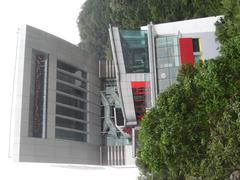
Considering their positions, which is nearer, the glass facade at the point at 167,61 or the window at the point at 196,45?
the glass facade at the point at 167,61

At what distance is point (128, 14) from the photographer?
42688 millimetres

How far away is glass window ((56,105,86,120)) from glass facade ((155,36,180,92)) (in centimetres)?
1054

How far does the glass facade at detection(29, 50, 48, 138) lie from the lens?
107 ft

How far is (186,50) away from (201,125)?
15981 millimetres

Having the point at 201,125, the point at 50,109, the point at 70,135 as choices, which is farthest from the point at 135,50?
the point at 201,125

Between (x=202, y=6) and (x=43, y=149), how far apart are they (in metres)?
20.2

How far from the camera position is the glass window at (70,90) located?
36.8 meters

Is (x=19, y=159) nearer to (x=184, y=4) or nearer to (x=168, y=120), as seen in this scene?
(x=168, y=120)

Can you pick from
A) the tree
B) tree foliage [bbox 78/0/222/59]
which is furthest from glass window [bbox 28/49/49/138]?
the tree

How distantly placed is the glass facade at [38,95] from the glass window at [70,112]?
8.30 feet

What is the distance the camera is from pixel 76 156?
36250 mm

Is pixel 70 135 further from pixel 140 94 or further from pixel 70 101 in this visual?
pixel 140 94

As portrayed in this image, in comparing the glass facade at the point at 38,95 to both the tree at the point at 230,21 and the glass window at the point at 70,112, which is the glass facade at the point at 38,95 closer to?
the glass window at the point at 70,112

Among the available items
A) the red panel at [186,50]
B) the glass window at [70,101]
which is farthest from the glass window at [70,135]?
the red panel at [186,50]
